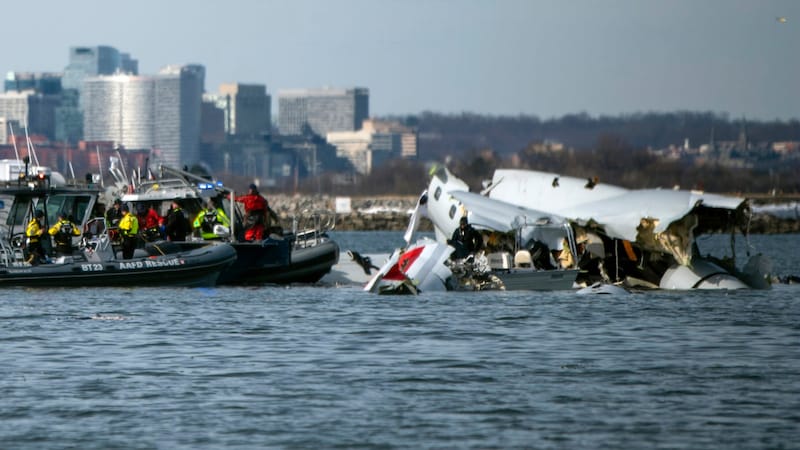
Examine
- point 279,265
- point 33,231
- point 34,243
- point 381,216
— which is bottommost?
point 381,216

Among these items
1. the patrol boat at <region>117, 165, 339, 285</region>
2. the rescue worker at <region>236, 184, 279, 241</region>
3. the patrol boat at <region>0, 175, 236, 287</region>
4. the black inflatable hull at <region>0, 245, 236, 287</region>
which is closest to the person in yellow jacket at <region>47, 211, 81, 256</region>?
the patrol boat at <region>0, 175, 236, 287</region>

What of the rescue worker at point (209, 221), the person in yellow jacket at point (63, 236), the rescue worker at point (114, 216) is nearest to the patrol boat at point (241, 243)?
the rescue worker at point (209, 221)

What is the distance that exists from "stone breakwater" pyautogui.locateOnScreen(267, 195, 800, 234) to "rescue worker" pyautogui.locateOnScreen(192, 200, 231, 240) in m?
58.2

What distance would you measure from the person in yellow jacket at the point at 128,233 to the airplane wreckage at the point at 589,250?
18.4ft

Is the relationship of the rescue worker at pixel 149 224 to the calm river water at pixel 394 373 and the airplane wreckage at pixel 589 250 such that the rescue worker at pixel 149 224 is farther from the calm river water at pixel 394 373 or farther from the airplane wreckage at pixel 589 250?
the airplane wreckage at pixel 589 250

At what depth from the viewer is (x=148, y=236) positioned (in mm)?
36875

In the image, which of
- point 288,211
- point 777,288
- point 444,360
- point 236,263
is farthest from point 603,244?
point 288,211

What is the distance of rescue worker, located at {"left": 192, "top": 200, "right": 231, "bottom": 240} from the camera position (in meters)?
37.8

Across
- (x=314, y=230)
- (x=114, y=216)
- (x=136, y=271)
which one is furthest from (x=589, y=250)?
(x=114, y=216)

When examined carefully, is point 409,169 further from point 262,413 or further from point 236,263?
point 262,413

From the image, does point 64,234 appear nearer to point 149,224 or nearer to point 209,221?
point 149,224

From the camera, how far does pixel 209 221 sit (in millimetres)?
38562

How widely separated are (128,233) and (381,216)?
11024 centimetres

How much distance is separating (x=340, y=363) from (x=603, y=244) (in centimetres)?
1652
